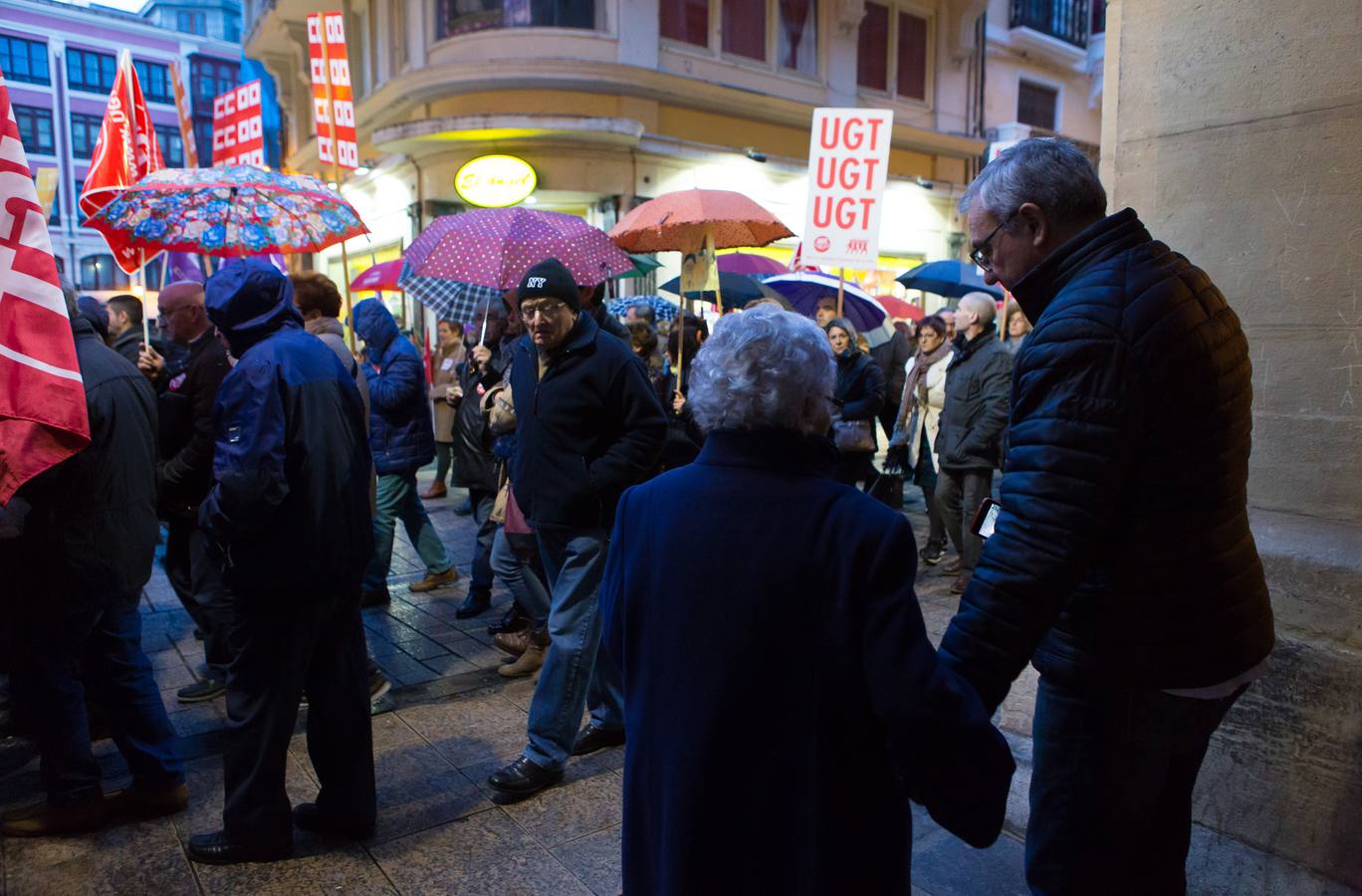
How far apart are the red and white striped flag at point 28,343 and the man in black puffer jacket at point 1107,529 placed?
2.51m

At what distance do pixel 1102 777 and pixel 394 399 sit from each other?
496 cm

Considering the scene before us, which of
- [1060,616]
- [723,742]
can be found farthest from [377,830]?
[1060,616]

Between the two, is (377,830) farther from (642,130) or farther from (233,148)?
(642,130)

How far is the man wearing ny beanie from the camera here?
3.74 m

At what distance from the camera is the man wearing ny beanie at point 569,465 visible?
147 inches

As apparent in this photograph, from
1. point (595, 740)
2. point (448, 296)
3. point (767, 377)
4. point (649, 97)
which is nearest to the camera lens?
point (767, 377)

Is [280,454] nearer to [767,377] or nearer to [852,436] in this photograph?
[767,377]

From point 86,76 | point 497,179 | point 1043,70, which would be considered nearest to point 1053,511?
point 497,179

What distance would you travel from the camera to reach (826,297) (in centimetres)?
977

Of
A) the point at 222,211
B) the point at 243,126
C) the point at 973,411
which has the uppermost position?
the point at 243,126

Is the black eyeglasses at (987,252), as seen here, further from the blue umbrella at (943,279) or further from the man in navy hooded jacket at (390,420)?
the blue umbrella at (943,279)

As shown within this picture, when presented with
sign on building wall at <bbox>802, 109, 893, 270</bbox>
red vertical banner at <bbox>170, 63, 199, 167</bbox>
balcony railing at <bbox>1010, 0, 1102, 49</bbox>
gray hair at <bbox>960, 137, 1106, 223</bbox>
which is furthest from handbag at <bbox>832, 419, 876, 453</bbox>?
balcony railing at <bbox>1010, 0, 1102, 49</bbox>

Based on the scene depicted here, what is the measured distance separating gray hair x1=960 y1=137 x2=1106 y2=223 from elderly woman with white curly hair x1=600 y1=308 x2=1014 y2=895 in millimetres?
543

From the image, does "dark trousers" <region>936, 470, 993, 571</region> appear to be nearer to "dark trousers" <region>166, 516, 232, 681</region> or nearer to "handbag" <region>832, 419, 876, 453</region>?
"handbag" <region>832, 419, 876, 453</region>
